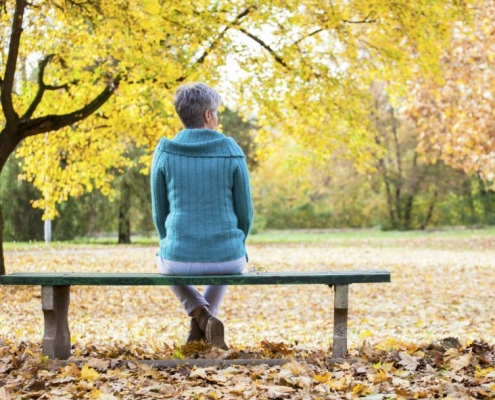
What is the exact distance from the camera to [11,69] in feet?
34.6

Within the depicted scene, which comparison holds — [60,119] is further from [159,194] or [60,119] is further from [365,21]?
[159,194]

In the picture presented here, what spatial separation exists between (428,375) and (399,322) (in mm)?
4903

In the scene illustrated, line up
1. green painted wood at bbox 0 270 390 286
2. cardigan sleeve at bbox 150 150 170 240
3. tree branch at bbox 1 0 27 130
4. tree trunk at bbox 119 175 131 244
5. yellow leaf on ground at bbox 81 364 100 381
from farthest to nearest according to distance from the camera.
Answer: tree trunk at bbox 119 175 131 244, tree branch at bbox 1 0 27 130, cardigan sleeve at bbox 150 150 170 240, green painted wood at bbox 0 270 390 286, yellow leaf on ground at bbox 81 364 100 381

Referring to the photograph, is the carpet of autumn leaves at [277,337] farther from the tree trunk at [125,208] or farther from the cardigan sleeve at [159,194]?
the tree trunk at [125,208]

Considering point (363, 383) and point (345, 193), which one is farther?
point (345, 193)

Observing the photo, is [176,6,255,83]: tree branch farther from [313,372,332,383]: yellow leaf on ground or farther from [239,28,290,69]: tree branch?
[313,372,332,383]: yellow leaf on ground

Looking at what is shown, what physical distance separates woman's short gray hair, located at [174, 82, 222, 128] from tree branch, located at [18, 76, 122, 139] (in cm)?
647

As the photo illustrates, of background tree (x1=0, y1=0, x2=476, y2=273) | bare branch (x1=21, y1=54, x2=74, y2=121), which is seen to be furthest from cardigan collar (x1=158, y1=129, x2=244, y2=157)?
bare branch (x1=21, y1=54, x2=74, y2=121)

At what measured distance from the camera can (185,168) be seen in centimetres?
468

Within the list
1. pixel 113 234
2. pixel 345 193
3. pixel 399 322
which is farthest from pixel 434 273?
pixel 345 193

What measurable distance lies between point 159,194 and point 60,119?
7064 mm

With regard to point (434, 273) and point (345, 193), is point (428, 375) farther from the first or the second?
point (345, 193)

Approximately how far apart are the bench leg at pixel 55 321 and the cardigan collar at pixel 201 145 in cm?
113

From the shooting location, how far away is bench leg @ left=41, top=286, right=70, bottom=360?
4777 mm
